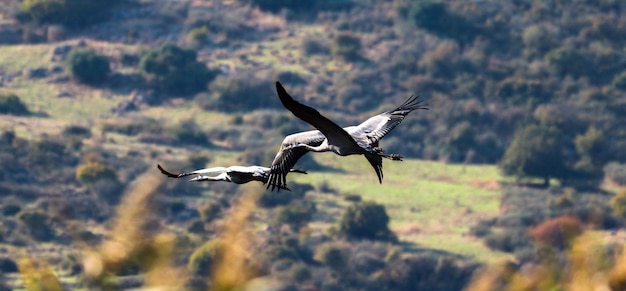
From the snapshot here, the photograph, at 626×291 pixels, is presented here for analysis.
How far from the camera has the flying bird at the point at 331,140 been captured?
31.6ft

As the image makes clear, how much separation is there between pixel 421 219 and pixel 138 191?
89.4m

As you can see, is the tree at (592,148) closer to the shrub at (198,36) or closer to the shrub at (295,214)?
the shrub at (295,214)

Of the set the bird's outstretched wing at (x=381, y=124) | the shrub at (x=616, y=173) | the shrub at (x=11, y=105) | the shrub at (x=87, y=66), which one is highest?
the shrub at (x=87, y=66)

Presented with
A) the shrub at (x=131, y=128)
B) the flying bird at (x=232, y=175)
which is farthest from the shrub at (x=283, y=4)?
the flying bird at (x=232, y=175)

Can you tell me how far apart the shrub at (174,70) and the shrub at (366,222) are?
32.1 metres

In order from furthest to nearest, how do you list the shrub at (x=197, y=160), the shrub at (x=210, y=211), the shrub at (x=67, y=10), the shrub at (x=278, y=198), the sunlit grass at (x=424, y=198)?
the shrub at (x=67, y=10), the shrub at (x=197, y=160), the shrub at (x=278, y=198), the sunlit grass at (x=424, y=198), the shrub at (x=210, y=211)

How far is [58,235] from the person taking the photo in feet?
249

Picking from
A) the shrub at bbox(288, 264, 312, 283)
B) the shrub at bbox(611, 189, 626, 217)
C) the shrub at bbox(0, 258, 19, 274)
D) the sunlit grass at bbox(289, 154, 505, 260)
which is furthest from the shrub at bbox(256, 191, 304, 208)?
the shrub at bbox(0, 258, 19, 274)

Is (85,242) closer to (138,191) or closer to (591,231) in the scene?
(138,191)

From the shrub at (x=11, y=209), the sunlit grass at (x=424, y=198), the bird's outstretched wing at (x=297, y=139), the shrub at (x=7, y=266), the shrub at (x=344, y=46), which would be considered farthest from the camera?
the shrub at (x=344, y=46)

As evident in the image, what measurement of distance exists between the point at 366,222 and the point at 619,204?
1671 cm

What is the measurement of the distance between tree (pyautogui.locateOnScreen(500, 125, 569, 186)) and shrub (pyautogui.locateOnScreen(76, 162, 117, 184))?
2860cm

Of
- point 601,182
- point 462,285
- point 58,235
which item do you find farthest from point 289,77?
point 58,235

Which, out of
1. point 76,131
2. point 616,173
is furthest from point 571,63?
point 76,131
